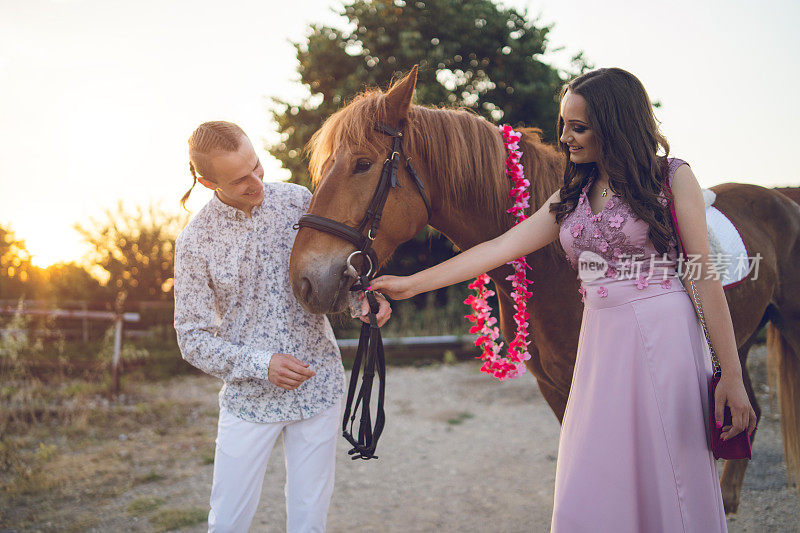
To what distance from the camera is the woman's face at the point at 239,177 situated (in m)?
1.66

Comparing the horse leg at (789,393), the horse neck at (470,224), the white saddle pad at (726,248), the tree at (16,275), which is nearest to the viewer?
the horse neck at (470,224)

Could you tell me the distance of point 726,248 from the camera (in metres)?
2.54

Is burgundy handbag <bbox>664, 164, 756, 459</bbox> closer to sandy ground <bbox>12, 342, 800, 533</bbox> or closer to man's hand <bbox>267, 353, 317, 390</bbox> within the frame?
man's hand <bbox>267, 353, 317, 390</bbox>

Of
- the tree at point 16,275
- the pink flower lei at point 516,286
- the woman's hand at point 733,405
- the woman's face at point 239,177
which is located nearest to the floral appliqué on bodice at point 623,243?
the woman's hand at point 733,405

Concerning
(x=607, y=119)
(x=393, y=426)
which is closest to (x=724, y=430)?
(x=607, y=119)

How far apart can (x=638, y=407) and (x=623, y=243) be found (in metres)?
0.50

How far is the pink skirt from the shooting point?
1.45m

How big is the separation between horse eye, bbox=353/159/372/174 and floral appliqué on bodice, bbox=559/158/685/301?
757 mm

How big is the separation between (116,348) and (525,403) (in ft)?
16.7

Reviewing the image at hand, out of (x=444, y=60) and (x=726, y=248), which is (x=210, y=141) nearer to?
(x=726, y=248)

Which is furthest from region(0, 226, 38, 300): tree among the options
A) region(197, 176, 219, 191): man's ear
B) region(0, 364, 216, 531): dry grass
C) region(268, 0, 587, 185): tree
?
region(197, 176, 219, 191): man's ear

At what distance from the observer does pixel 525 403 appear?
19.6 ft

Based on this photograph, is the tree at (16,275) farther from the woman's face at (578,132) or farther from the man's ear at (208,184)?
the woman's face at (578,132)

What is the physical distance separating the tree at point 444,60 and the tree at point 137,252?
8.40ft
